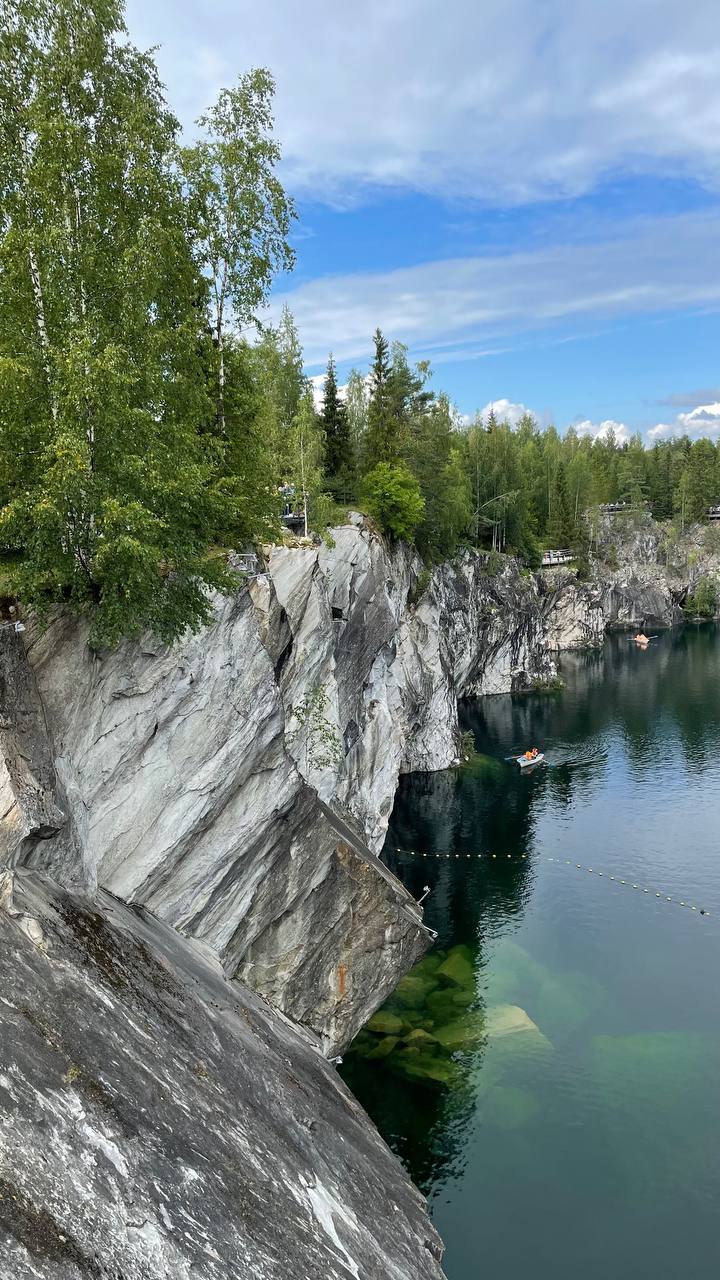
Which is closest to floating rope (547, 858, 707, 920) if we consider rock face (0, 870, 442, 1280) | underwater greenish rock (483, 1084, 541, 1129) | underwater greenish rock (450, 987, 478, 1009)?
underwater greenish rock (450, 987, 478, 1009)

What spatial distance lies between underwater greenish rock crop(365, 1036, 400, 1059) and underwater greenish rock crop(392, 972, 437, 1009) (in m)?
2.49

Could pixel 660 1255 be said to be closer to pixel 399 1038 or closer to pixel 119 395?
pixel 399 1038

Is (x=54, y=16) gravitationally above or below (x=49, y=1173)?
above

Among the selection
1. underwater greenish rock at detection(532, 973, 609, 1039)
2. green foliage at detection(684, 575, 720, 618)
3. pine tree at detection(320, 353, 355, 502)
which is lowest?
underwater greenish rock at detection(532, 973, 609, 1039)

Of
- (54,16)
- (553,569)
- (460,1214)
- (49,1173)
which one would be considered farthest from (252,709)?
(553,569)

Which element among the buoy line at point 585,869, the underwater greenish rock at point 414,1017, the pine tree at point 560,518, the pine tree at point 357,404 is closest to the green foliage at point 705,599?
the pine tree at point 560,518

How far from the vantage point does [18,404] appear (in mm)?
13914

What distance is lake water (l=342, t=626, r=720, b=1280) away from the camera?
23.3 meters

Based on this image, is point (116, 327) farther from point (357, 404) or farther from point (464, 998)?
point (357, 404)

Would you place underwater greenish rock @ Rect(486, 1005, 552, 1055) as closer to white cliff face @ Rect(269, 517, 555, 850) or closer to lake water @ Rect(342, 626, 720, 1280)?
lake water @ Rect(342, 626, 720, 1280)

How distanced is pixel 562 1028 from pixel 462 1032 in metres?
4.38

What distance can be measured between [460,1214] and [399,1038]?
7.59 m

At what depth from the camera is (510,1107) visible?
27625mm

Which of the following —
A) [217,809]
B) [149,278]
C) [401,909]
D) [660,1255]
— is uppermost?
[149,278]
